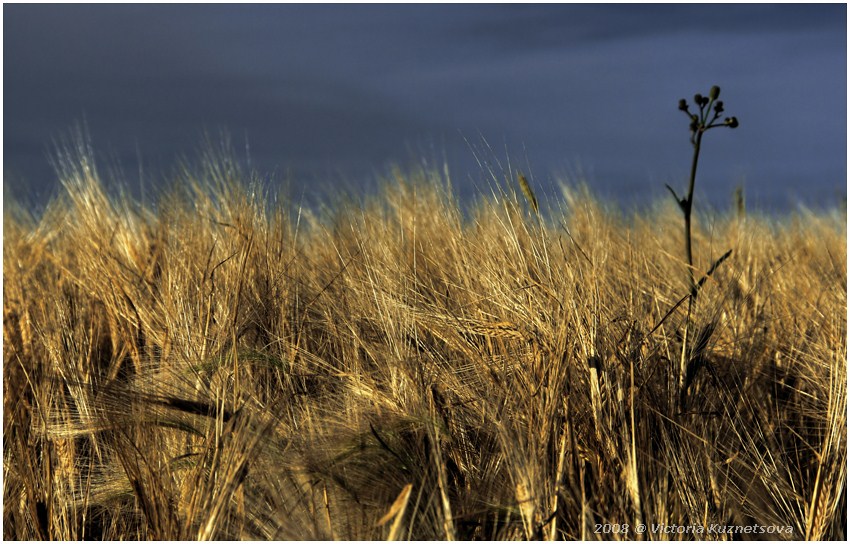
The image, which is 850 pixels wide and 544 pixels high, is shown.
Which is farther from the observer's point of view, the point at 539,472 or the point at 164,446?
the point at 164,446

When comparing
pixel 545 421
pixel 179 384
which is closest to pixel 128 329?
pixel 179 384

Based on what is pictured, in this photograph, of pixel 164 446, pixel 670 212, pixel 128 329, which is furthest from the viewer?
pixel 670 212

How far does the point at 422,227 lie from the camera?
298 cm

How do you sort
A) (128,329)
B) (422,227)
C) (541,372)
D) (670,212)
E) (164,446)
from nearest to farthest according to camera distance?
1. (541,372)
2. (164,446)
3. (128,329)
4. (422,227)
5. (670,212)

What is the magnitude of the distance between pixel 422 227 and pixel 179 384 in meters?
1.38

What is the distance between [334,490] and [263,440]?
0.17 meters

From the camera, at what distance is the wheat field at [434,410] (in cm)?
143

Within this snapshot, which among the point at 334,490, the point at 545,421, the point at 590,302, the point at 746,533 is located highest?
the point at 590,302

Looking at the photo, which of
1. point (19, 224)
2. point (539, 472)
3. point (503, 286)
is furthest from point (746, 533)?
point (19, 224)

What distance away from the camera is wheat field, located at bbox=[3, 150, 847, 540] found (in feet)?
4.69

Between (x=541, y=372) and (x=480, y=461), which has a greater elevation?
(x=541, y=372)

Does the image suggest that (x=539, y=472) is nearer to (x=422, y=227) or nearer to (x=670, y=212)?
(x=422, y=227)

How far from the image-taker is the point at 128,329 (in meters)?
2.43

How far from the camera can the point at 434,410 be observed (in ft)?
5.12
